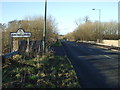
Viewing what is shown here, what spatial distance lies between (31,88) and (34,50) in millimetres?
10261

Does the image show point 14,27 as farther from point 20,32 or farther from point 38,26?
point 20,32

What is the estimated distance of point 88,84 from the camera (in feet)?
21.9

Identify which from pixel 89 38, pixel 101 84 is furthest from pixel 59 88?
pixel 89 38

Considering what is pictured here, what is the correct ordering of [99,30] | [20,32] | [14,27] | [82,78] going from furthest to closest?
1. [99,30]
2. [14,27]
3. [20,32]
4. [82,78]

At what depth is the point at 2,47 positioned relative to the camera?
16.0m

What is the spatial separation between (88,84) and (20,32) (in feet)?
19.9

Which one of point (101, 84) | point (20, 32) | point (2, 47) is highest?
point (20, 32)

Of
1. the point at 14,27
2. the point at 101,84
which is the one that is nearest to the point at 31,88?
the point at 101,84

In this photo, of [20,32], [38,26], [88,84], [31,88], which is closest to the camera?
[31,88]

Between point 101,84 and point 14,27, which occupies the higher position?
point 14,27

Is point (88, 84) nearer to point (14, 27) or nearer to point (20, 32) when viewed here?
point (20, 32)

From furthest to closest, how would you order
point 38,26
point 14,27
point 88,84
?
point 38,26, point 14,27, point 88,84

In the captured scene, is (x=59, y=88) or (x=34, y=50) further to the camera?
(x=34, y=50)

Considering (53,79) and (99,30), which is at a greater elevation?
(99,30)
